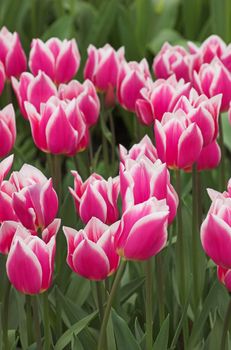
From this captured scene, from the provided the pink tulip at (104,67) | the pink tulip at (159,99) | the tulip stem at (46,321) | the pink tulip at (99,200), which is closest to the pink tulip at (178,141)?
the pink tulip at (99,200)

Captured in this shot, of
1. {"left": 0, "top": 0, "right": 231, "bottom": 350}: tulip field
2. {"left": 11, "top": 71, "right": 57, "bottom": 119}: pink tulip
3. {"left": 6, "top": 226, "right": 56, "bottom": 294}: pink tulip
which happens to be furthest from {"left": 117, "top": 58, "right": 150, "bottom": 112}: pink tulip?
{"left": 6, "top": 226, "right": 56, "bottom": 294}: pink tulip

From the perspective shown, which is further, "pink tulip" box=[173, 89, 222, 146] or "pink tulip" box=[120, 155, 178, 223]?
"pink tulip" box=[173, 89, 222, 146]

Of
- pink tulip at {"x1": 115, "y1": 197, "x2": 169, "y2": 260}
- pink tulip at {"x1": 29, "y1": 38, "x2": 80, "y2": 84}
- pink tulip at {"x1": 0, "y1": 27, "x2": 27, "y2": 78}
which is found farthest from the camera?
pink tulip at {"x1": 0, "y1": 27, "x2": 27, "y2": 78}

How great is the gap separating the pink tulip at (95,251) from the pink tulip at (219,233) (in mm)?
156

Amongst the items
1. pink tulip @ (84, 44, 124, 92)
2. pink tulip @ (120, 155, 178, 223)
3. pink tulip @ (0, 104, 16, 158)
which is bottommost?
pink tulip @ (120, 155, 178, 223)

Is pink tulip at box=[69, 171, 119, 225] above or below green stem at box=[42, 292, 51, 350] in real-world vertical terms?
above

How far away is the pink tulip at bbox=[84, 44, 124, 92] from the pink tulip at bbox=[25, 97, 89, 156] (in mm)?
459

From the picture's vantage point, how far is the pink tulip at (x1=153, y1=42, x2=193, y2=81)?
2.46 m

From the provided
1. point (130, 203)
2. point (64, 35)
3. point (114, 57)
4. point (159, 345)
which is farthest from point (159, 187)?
point (64, 35)

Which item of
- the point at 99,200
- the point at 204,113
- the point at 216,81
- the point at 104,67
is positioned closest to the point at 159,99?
the point at 216,81

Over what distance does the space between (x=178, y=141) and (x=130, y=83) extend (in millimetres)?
574

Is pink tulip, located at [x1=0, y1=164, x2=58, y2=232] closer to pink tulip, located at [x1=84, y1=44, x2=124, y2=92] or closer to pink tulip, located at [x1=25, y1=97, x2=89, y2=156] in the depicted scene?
pink tulip, located at [x1=25, y1=97, x2=89, y2=156]

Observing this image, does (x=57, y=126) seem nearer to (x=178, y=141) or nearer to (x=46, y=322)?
(x=178, y=141)

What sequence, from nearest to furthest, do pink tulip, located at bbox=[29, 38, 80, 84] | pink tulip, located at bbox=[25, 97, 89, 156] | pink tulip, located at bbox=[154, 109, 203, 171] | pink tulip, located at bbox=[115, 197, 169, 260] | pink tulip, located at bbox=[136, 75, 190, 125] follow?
pink tulip, located at bbox=[115, 197, 169, 260], pink tulip, located at bbox=[154, 109, 203, 171], pink tulip, located at bbox=[25, 97, 89, 156], pink tulip, located at bbox=[136, 75, 190, 125], pink tulip, located at bbox=[29, 38, 80, 84]
